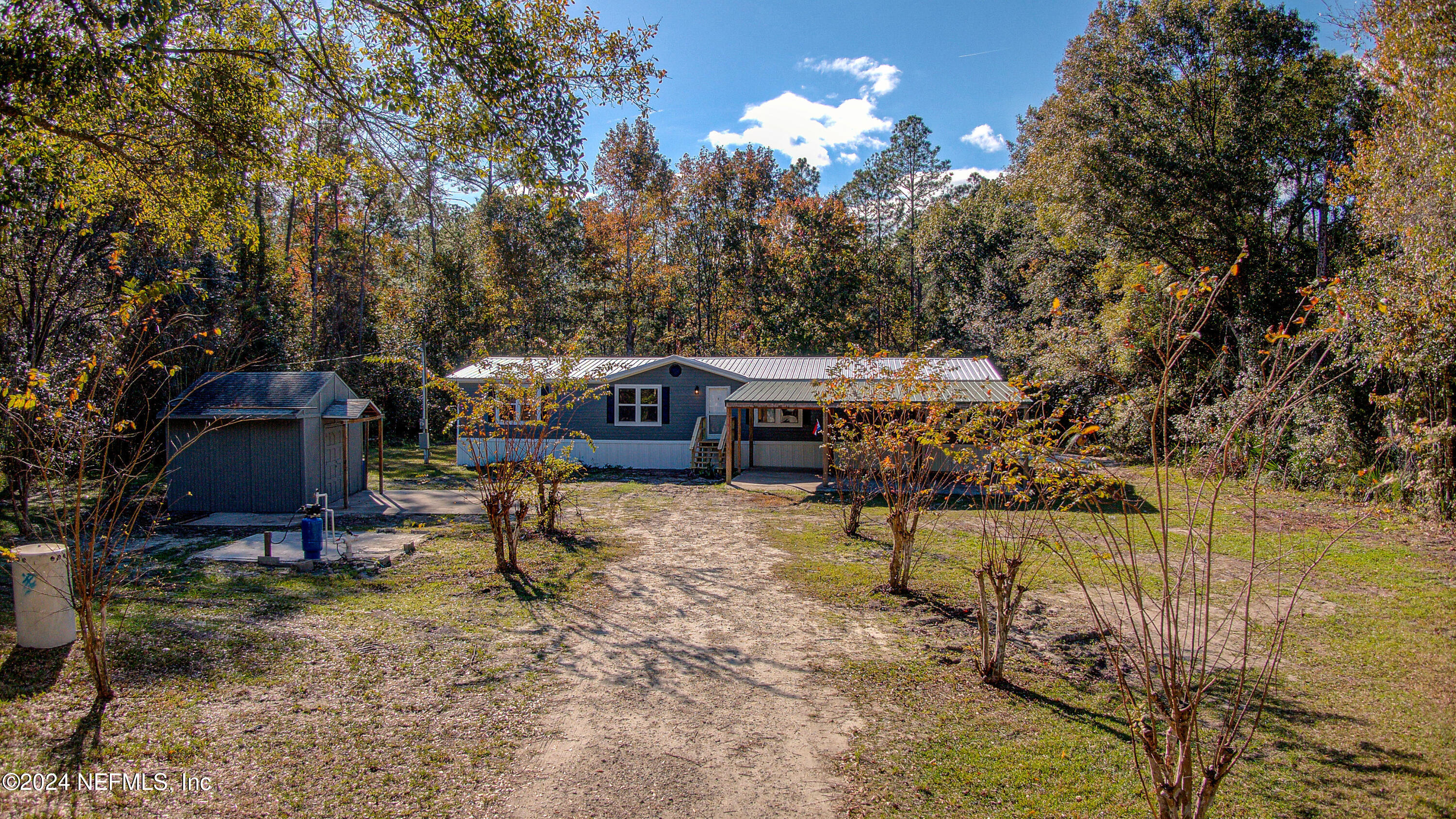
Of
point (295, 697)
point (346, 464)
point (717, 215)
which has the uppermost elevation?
point (717, 215)

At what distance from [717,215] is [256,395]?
21.8 metres

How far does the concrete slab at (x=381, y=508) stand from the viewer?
38.4 feet

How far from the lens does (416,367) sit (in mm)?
26438

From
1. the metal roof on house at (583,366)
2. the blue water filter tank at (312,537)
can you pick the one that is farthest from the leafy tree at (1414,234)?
the metal roof on house at (583,366)

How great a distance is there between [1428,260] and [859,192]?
2936 centimetres

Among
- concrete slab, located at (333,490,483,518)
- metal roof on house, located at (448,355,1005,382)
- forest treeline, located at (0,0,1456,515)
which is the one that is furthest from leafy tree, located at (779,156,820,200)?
concrete slab, located at (333,490,483,518)

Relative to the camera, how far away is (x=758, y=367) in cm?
2072

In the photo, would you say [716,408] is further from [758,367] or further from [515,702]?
[515,702]

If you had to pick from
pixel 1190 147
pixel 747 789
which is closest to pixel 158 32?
pixel 747 789

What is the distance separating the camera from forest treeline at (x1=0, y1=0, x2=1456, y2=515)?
6.95 meters

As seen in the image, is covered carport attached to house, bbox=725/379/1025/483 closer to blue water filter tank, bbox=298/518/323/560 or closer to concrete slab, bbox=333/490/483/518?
concrete slab, bbox=333/490/483/518

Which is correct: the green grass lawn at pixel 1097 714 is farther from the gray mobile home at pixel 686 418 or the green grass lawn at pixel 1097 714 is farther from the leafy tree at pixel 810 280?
the leafy tree at pixel 810 280

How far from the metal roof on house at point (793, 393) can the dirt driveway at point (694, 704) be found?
24.7 ft

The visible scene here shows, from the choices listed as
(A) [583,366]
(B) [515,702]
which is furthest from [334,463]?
(B) [515,702]
